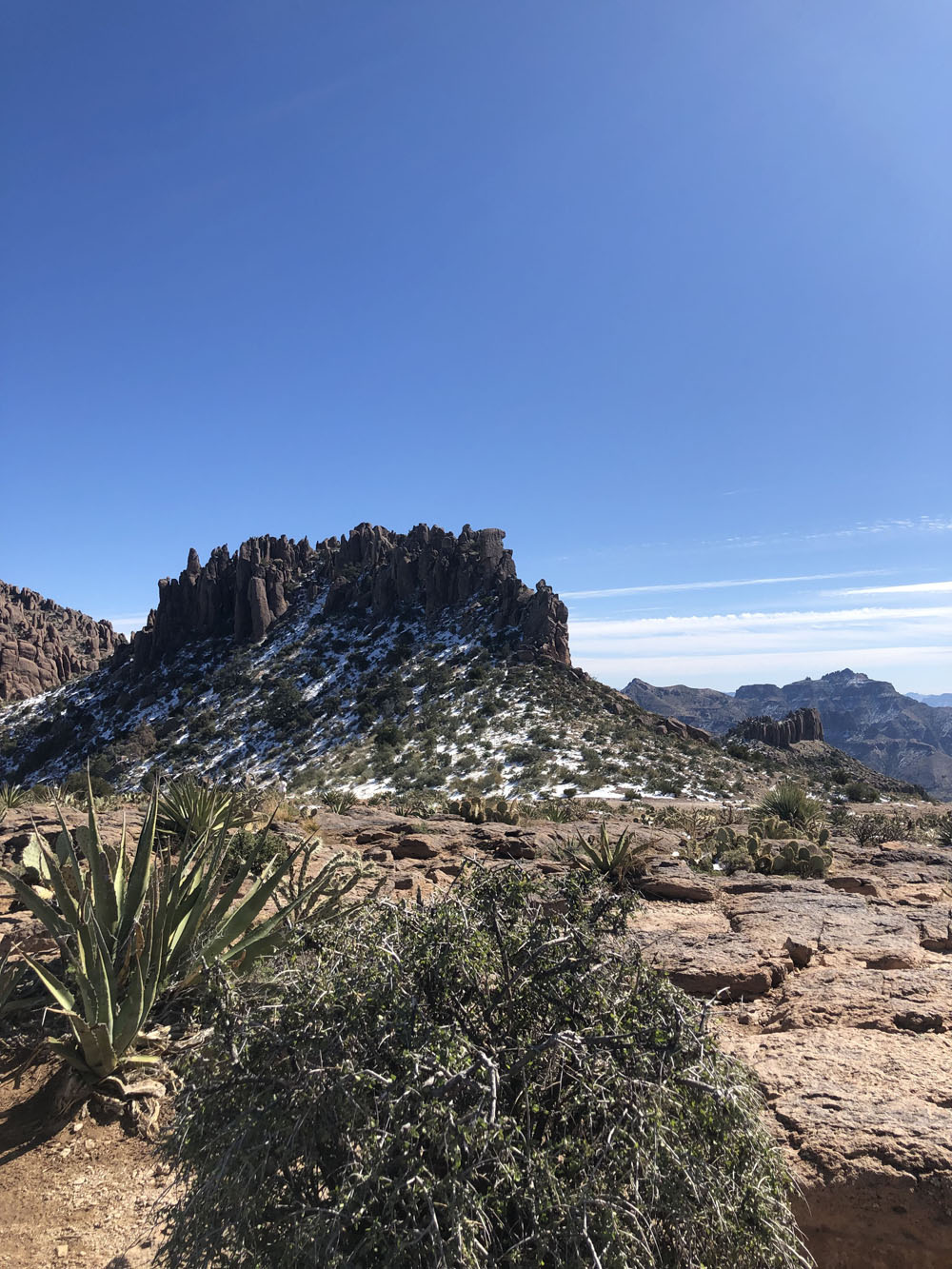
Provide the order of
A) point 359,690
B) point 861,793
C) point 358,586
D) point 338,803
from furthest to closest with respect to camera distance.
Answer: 1. point 358,586
2. point 359,690
3. point 861,793
4. point 338,803

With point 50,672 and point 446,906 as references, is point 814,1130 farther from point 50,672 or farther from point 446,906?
point 50,672

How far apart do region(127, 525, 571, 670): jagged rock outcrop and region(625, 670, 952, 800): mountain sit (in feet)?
270

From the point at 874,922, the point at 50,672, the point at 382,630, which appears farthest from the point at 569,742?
the point at 50,672

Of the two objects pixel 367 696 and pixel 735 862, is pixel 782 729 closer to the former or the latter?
pixel 367 696

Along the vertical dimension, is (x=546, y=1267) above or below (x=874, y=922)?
above

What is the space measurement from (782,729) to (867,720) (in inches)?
5577

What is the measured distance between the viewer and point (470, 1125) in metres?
1.92

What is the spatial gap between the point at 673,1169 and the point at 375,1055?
101 cm

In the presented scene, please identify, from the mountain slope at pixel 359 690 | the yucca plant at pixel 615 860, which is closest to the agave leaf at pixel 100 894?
the yucca plant at pixel 615 860

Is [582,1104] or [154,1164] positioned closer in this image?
[582,1104]

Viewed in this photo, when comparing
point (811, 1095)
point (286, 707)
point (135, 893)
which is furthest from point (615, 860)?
point (286, 707)

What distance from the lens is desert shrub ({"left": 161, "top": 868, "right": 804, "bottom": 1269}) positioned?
187 centimetres

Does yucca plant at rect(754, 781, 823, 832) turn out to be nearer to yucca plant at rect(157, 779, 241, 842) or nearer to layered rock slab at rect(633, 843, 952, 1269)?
layered rock slab at rect(633, 843, 952, 1269)

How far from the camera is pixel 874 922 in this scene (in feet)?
21.6
